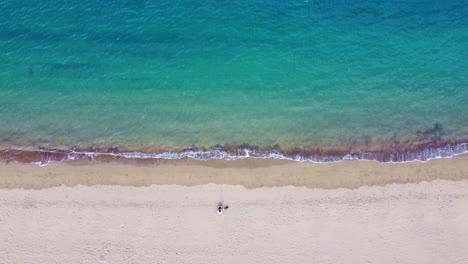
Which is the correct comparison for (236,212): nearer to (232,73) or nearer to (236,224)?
(236,224)

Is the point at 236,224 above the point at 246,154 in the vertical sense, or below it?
below

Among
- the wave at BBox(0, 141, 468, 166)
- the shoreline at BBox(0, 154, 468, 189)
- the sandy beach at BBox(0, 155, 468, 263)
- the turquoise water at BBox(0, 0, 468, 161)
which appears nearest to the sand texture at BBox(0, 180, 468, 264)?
the sandy beach at BBox(0, 155, 468, 263)

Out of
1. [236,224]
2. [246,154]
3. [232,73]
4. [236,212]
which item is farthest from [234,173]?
[232,73]

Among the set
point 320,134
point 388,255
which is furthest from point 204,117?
point 388,255

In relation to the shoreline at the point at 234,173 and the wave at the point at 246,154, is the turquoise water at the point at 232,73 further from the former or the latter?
the shoreline at the point at 234,173

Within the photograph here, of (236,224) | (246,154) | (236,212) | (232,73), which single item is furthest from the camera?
(232,73)

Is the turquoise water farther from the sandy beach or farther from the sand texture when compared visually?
the sand texture

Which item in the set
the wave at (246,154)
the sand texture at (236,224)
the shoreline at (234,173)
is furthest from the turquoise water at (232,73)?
the sand texture at (236,224)
